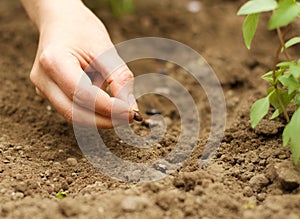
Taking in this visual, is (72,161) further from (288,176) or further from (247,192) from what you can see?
(288,176)

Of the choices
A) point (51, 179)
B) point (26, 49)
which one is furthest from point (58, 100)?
point (26, 49)

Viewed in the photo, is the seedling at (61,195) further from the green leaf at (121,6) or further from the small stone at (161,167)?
the green leaf at (121,6)

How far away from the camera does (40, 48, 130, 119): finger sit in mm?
1401

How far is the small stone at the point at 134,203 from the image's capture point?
119 centimetres

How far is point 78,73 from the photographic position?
1429 mm

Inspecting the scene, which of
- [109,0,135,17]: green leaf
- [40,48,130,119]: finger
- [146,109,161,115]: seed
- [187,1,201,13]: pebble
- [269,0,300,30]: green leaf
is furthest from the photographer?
[187,1,201,13]: pebble

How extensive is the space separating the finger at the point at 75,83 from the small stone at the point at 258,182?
1.35 ft

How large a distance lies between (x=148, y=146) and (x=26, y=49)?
103cm

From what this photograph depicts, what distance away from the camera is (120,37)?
2471 millimetres

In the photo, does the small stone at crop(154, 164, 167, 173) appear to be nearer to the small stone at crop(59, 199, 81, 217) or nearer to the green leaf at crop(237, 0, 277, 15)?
the small stone at crop(59, 199, 81, 217)

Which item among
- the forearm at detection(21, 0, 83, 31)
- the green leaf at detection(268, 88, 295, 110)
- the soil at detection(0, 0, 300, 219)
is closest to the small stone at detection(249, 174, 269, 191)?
the soil at detection(0, 0, 300, 219)

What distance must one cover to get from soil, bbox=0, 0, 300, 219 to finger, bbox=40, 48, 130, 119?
22 centimetres

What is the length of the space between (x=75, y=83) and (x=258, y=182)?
599 millimetres

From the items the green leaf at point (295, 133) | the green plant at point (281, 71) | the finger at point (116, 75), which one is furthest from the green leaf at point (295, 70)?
the finger at point (116, 75)
